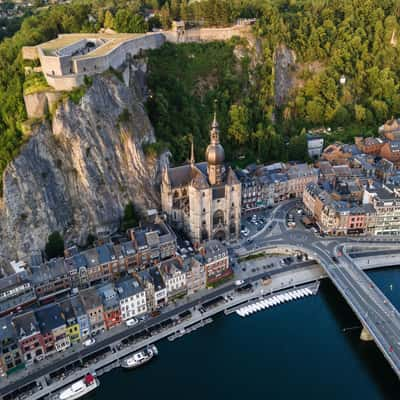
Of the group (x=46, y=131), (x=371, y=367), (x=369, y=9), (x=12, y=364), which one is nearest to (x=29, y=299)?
(x=12, y=364)

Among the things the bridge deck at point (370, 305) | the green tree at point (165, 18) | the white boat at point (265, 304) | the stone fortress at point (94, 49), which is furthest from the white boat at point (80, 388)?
the green tree at point (165, 18)

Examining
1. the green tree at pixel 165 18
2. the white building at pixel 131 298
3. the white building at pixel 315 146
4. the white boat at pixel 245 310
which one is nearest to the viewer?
the white building at pixel 131 298

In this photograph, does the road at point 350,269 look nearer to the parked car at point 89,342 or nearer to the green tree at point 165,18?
the parked car at point 89,342

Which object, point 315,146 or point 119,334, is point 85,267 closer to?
point 119,334

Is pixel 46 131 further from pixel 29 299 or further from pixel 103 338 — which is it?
pixel 103 338

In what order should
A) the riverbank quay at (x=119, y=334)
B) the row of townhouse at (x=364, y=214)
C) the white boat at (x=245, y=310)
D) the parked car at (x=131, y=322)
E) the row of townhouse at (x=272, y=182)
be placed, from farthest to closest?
the row of townhouse at (x=272, y=182) → the row of townhouse at (x=364, y=214) → the white boat at (x=245, y=310) → the parked car at (x=131, y=322) → the riverbank quay at (x=119, y=334)
